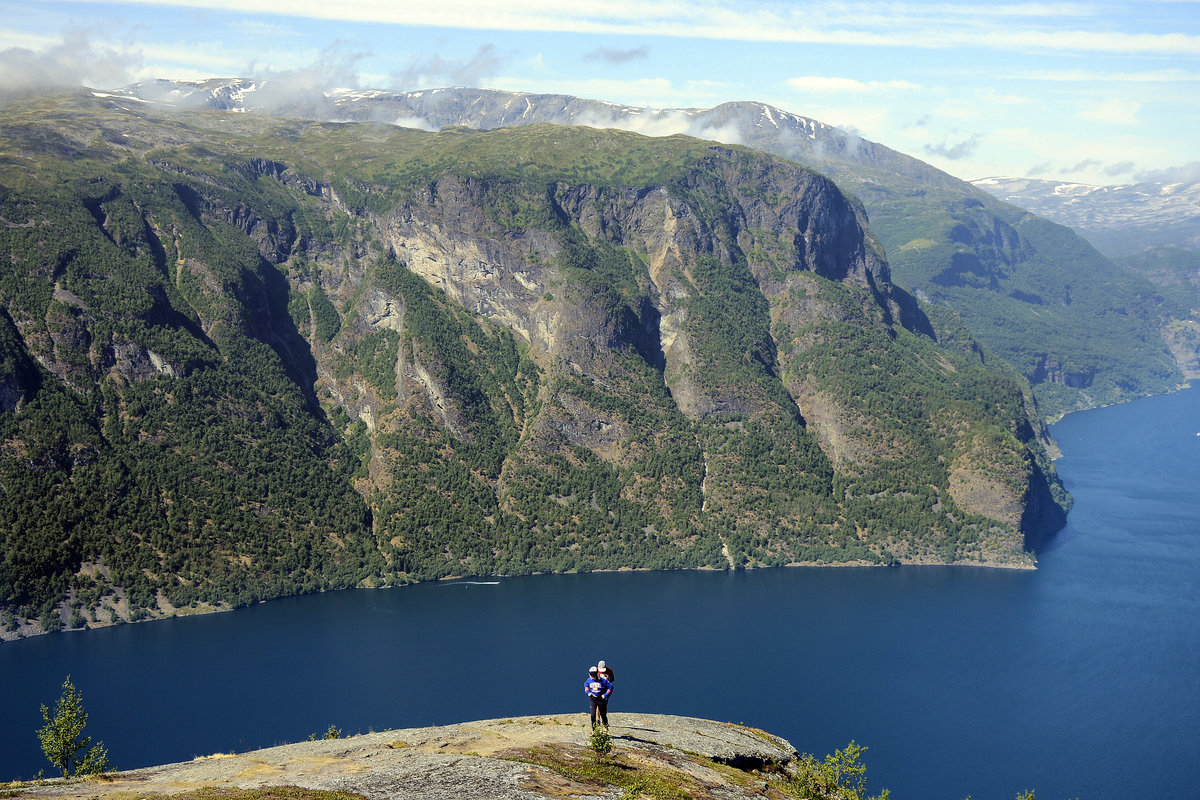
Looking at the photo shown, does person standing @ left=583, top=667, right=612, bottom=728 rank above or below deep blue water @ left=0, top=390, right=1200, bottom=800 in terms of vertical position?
above

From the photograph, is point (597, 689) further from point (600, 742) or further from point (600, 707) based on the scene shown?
point (600, 742)

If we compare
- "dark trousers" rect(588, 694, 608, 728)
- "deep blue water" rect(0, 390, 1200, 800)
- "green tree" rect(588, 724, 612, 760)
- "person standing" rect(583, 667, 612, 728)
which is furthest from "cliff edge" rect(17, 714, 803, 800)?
"deep blue water" rect(0, 390, 1200, 800)

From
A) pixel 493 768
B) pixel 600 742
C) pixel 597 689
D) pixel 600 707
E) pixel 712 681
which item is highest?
pixel 597 689

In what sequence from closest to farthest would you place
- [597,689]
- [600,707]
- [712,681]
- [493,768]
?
[493,768], [597,689], [600,707], [712,681]

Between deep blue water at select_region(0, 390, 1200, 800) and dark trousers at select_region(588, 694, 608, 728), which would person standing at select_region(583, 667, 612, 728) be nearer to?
dark trousers at select_region(588, 694, 608, 728)

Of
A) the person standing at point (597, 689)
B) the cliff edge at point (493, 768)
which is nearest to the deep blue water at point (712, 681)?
the cliff edge at point (493, 768)

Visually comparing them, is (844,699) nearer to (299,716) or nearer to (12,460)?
(299,716)

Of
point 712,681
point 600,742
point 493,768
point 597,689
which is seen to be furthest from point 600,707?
point 712,681
